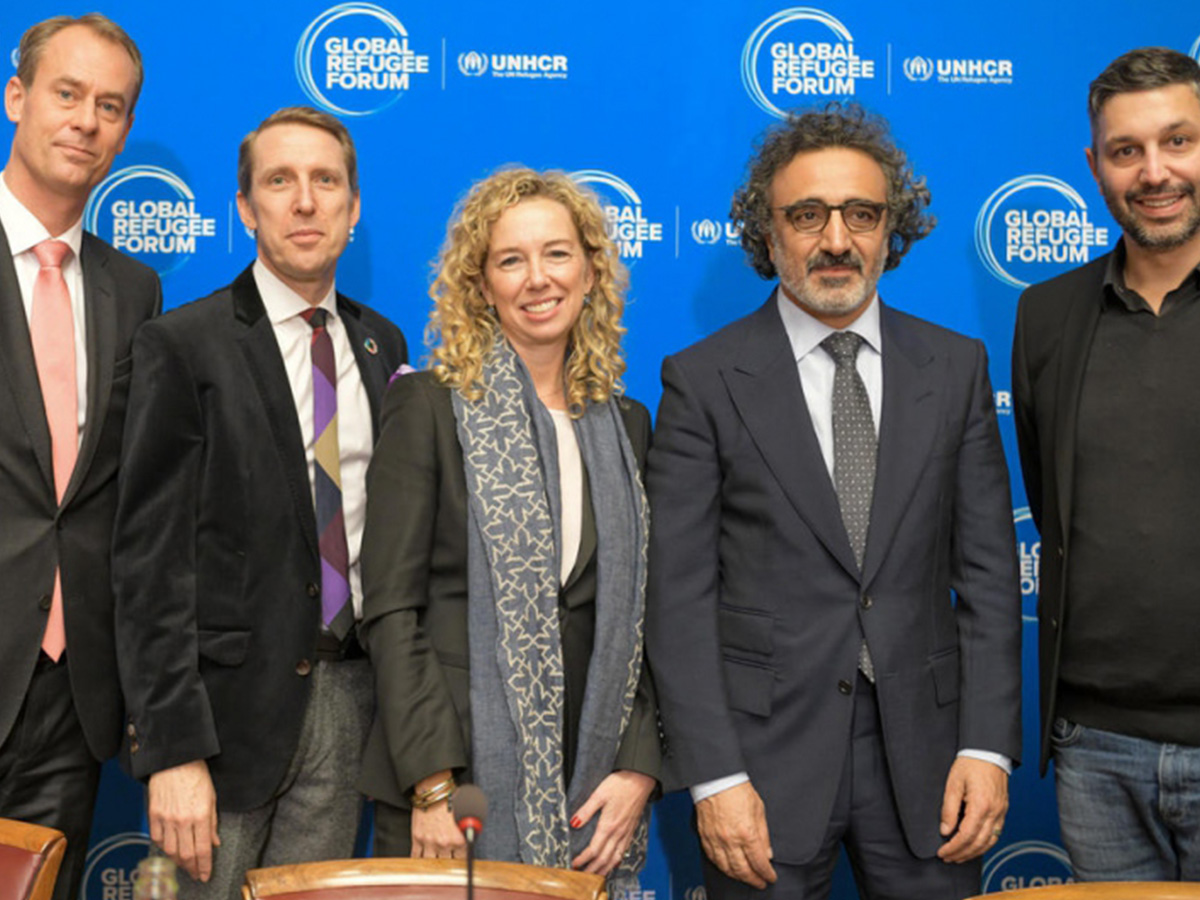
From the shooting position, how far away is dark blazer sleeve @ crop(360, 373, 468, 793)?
7.47 feet

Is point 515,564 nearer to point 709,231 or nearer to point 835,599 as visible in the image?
point 835,599

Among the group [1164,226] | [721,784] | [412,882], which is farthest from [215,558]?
[1164,226]

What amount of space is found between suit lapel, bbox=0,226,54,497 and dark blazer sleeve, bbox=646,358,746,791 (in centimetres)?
114

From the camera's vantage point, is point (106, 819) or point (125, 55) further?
point (106, 819)

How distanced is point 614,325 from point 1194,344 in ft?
3.49

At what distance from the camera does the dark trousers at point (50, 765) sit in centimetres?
256

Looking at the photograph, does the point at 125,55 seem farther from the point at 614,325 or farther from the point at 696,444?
the point at 696,444

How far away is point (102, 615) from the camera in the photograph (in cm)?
262

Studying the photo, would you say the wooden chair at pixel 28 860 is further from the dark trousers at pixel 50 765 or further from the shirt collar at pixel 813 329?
the shirt collar at pixel 813 329

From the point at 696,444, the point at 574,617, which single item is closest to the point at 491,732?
the point at 574,617

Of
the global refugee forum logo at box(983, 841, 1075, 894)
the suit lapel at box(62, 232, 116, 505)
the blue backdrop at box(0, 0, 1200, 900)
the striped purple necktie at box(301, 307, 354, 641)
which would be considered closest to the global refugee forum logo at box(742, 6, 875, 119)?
the blue backdrop at box(0, 0, 1200, 900)

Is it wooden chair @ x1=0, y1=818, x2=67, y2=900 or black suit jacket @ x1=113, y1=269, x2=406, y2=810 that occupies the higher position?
black suit jacket @ x1=113, y1=269, x2=406, y2=810

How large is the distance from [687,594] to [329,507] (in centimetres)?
71

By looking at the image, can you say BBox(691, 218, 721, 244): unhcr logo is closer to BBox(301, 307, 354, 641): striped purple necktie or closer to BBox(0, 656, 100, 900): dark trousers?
BBox(301, 307, 354, 641): striped purple necktie
